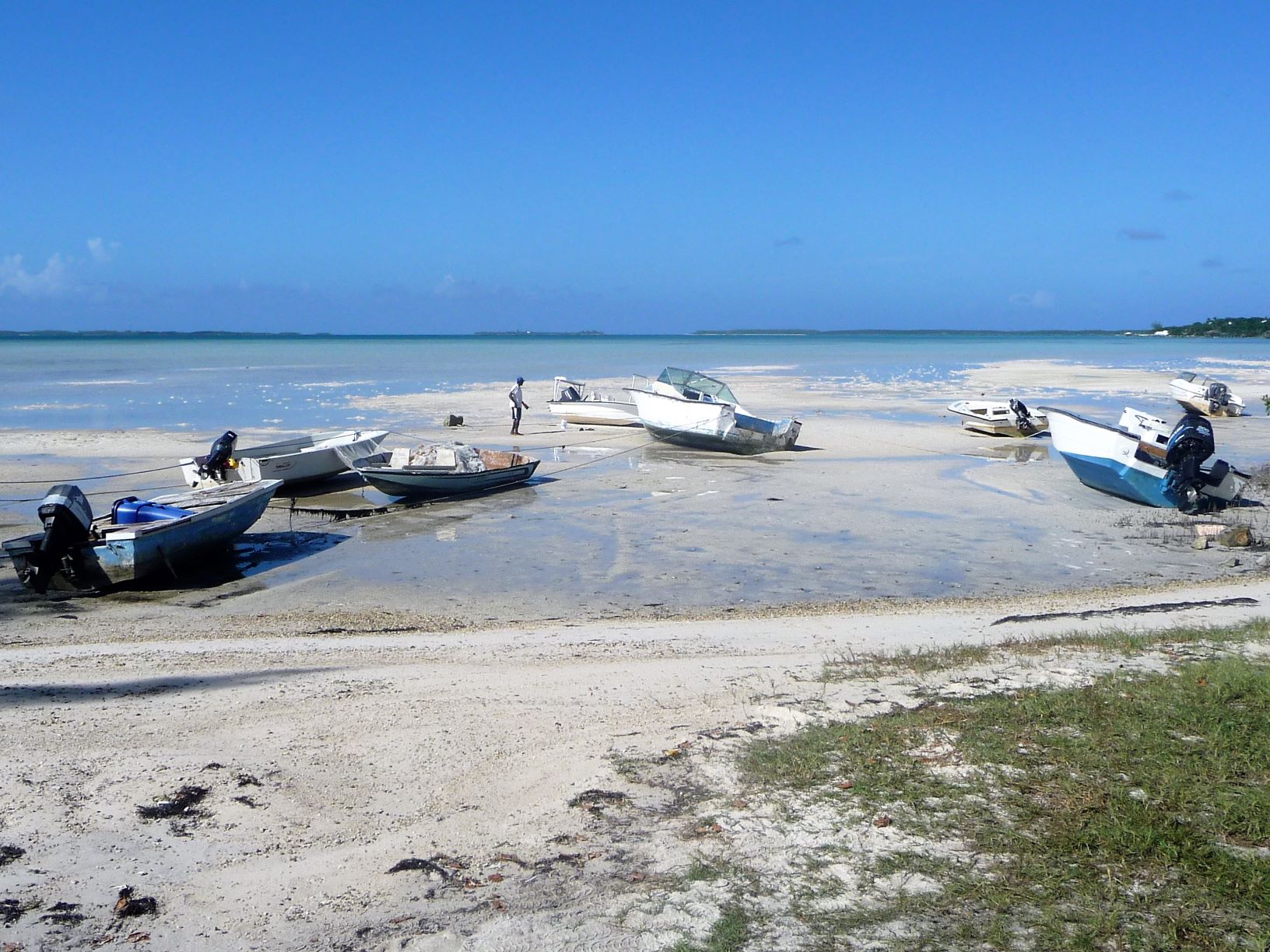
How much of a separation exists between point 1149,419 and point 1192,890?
16252 mm

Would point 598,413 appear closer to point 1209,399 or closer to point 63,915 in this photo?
point 1209,399

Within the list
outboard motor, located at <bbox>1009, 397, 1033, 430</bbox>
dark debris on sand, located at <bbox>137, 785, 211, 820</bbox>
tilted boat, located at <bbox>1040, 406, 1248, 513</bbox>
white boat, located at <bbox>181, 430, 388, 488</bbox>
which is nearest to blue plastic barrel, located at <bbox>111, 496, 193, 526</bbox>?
white boat, located at <bbox>181, 430, 388, 488</bbox>

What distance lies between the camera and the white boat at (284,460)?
57.0ft

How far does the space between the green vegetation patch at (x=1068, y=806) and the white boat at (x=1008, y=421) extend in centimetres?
2055

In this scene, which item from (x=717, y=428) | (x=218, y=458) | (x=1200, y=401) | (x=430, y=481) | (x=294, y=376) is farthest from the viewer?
(x=294, y=376)

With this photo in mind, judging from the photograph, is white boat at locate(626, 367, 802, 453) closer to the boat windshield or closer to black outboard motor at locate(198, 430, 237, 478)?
the boat windshield

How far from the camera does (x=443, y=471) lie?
18.5m

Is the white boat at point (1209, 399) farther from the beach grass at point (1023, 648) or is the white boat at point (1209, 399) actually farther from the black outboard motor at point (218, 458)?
the black outboard motor at point (218, 458)

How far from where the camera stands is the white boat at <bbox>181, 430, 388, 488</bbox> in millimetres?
17359

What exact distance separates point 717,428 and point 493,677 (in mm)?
16642

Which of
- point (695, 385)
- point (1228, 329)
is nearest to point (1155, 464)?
point (695, 385)

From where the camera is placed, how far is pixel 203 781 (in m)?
6.12

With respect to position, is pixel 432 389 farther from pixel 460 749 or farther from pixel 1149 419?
pixel 460 749

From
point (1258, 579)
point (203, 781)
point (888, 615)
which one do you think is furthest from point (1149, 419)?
point (203, 781)
